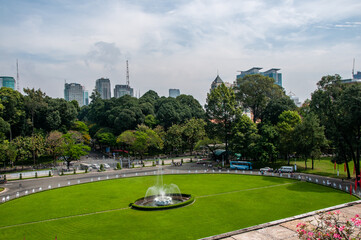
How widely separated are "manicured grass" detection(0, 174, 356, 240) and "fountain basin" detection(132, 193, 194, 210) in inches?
26.3

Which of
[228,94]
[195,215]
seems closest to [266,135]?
[228,94]

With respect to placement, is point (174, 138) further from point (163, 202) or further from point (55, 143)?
point (163, 202)

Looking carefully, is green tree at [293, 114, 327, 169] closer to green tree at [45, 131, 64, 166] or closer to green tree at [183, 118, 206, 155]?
green tree at [183, 118, 206, 155]

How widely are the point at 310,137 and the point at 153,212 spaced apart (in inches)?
1149

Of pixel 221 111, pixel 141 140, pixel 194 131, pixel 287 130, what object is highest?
pixel 221 111

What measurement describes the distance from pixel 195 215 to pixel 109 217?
25.1 ft

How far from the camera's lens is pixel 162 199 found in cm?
2722

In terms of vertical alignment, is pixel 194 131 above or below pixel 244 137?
above

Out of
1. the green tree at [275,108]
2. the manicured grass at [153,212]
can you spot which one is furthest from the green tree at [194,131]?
the manicured grass at [153,212]

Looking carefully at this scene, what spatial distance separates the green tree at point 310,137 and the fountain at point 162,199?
74.5 ft

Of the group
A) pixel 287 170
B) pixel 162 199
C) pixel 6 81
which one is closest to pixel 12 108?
pixel 162 199

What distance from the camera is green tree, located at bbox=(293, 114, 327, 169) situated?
134ft

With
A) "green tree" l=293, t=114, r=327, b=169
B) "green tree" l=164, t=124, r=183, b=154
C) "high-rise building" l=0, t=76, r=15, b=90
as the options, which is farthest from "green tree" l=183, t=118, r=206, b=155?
"high-rise building" l=0, t=76, r=15, b=90

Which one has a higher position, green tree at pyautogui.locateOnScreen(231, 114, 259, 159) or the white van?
green tree at pyautogui.locateOnScreen(231, 114, 259, 159)
